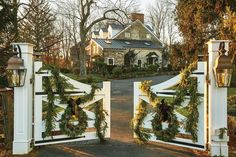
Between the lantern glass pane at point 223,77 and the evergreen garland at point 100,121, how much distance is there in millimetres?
2258

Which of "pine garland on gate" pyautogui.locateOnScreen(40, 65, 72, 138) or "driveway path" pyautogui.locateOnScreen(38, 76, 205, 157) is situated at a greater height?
"pine garland on gate" pyautogui.locateOnScreen(40, 65, 72, 138)

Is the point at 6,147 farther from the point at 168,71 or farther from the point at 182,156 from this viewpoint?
the point at 168,71

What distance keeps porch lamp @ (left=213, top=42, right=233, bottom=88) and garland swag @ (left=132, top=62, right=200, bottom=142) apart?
444mm

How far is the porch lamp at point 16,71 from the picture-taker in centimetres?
480

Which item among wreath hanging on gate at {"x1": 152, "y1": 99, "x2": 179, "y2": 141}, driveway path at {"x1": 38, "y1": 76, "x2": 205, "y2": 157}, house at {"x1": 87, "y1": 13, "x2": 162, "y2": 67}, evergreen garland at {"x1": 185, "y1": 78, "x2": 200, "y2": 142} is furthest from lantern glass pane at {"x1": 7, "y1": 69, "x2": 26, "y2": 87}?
house at {"x1": 87, "y1": 13, "x2": 162, "y2": 67}

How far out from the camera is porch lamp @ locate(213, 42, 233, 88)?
460cm

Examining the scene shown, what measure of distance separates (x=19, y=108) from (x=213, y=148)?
3.47m

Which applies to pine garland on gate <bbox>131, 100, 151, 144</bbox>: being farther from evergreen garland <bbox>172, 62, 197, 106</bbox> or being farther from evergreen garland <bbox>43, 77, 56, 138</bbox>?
evergreen garland <bbox>43, 77, 56, 138</bbox>

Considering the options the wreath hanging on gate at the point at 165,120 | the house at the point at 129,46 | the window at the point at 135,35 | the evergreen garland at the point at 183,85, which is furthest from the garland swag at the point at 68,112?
the window at the point at 135,35

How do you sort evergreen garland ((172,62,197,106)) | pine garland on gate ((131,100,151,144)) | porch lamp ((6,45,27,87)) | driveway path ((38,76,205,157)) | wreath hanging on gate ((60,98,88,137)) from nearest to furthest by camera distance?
porch lamp ((6,45,27,87))
driveway path ((38,76,205,157))
evergreen garland ((172,62,197,106))
wreath hanging on gate ((60,98,88,137))
pine garland on gate ((131,100,151,144))

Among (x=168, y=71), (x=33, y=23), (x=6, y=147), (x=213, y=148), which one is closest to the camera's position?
(x=213, y=148)

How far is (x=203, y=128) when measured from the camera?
498 cm

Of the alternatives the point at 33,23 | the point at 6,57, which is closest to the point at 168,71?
the point at 33,23

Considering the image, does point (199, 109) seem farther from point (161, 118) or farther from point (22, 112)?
point (22, 112)
